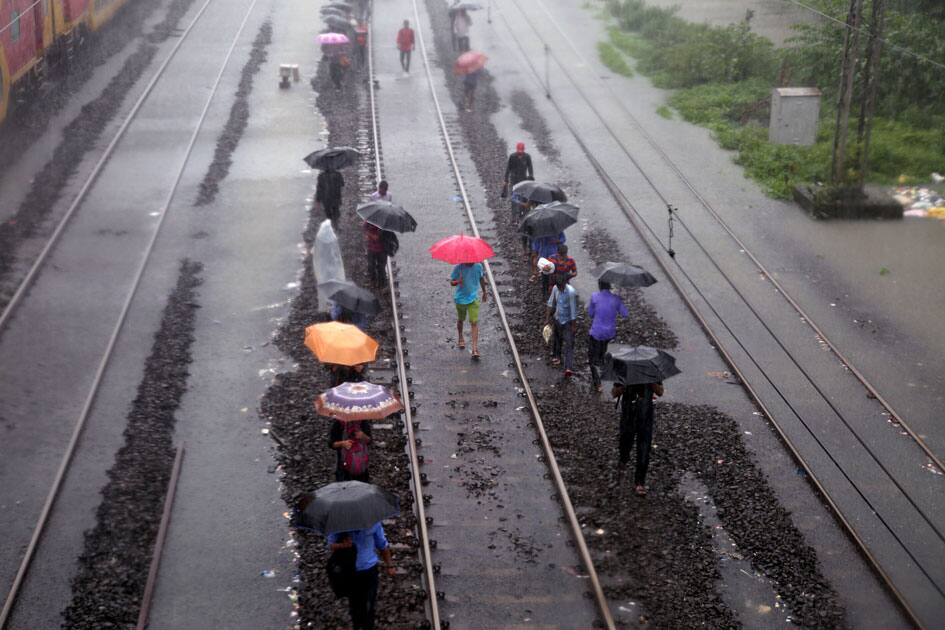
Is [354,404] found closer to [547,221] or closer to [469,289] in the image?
[469,289]

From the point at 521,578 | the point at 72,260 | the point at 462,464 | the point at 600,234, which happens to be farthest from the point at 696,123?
the point at 521,578

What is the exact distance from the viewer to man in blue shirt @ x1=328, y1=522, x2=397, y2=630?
835cm

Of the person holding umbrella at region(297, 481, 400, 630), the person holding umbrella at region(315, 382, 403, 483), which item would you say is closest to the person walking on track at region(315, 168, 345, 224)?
the person holding umbrella at region(315, 382, 403, 483)

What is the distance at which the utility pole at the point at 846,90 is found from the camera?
2108cm

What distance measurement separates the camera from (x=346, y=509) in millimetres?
8125

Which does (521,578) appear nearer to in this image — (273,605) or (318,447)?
(273,605)

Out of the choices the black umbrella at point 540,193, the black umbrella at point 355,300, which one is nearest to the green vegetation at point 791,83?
the black umbrella at point 540,193

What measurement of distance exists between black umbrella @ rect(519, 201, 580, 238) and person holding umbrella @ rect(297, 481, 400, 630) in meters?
7.53

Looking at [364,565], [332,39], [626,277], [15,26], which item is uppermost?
[15,26]

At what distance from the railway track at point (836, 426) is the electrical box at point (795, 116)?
209 inches

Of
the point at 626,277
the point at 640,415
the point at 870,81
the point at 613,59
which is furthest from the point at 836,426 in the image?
the point at 613,59

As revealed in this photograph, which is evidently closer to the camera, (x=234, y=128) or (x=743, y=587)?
(x=743, y=587)

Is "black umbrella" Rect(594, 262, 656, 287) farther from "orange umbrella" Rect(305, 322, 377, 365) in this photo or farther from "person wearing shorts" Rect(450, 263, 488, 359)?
"orange umbrella" Rect(305, 322, 377, 365)

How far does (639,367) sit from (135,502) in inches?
203
